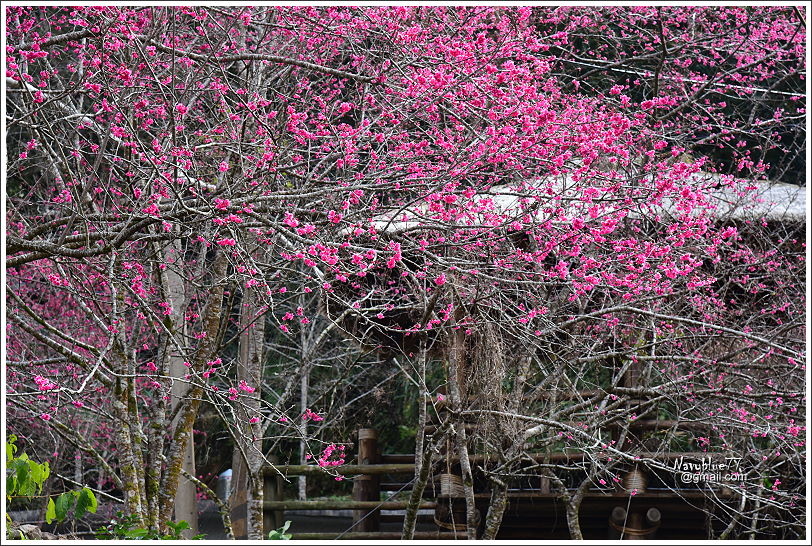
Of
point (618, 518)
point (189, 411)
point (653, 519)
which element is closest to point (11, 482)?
point (189, 411)

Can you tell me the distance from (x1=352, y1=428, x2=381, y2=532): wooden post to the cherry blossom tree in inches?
61.9

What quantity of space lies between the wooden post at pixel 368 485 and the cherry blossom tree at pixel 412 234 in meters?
1.57

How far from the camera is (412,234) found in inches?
213

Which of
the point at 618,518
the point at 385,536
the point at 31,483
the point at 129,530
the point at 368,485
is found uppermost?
the point at 31,483

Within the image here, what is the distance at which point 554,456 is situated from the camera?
21.4 feet

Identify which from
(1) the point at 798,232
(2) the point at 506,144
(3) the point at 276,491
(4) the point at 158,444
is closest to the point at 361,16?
(2) the point at 506,144

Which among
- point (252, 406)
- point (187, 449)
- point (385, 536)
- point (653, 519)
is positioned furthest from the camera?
point (385, 536)

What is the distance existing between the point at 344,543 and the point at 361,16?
3.58m

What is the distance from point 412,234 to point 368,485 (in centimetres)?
351

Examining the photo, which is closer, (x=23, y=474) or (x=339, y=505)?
(x=23, y=474)

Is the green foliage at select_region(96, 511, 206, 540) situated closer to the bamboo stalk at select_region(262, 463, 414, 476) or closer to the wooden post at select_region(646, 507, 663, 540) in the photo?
the bamboo stalk at select_region(262, 463, 414, 476)

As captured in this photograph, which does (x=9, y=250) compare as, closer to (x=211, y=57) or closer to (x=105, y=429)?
(x=211, y=57)

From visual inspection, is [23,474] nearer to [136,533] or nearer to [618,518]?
[136,533]

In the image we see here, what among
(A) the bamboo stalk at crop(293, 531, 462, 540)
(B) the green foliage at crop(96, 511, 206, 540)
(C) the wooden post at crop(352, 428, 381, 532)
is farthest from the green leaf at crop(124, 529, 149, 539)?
(C) the wooden post at crop(352, 428, 381, 532)
